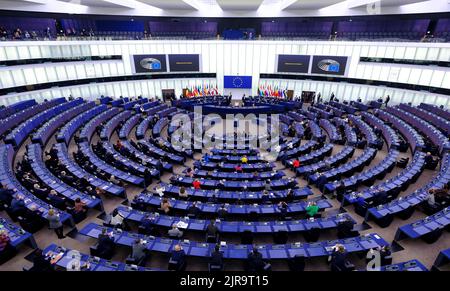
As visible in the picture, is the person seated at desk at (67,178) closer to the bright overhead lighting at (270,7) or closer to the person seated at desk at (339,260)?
the person seated at desk at (339,260)

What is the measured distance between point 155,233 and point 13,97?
27506 millimetres

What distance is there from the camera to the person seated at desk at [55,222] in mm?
10961

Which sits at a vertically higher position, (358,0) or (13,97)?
(358,0)

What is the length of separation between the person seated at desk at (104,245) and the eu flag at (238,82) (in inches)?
1253

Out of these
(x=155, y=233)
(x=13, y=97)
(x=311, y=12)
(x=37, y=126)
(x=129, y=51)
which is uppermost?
(x=311, y=12)

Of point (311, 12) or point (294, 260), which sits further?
point (311, 12)

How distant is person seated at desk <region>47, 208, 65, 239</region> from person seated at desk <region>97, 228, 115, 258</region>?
233 centimetres

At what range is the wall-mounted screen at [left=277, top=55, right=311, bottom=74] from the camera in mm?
35969

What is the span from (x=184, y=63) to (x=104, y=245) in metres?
31.2

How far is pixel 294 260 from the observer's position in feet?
31.9

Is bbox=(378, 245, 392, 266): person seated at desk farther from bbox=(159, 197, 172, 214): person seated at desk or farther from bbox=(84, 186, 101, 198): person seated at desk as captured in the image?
bbox=(84, 186, 101, 198): person seated at desk

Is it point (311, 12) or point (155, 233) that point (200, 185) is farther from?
point (311, 12)

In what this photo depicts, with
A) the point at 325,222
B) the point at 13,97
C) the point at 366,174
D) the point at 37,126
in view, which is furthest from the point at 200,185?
the point at 13,97
